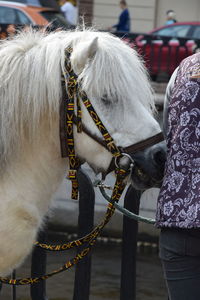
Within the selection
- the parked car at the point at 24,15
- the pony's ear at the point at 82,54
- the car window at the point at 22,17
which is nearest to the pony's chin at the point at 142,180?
the pony's ear at the point at 82,54

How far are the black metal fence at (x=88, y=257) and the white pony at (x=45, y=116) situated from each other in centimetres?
97

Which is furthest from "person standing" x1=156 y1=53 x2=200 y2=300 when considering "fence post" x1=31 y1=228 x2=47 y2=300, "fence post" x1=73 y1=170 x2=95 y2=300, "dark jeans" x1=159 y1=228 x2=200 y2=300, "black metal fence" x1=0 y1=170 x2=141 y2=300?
"fence post" x1=31 y1=228 x2=47 y2=300

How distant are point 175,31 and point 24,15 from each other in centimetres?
362

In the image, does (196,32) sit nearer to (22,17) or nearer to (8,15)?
(22,17)

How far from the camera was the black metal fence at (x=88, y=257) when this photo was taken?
419 centimetres

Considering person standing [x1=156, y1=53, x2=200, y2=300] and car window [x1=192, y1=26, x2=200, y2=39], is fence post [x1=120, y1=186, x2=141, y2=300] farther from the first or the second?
car window [x1=192, y1=26, x2=200, y2=39]

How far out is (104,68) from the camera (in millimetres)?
3059

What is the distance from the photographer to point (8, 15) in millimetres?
14734

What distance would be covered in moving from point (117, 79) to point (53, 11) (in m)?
13.2

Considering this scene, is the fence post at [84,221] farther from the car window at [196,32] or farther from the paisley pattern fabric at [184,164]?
the car window at [196,32]

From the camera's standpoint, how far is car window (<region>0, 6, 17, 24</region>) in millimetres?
14570

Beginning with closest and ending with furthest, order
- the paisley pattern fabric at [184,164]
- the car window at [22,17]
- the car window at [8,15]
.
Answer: the paisley pattern fabric at [184,164] → the car window at [8,15] → the car window at [22,17]

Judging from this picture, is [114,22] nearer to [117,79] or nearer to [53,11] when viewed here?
[53,11]

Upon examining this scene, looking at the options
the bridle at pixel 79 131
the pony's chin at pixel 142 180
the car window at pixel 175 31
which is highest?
the bridle at pixel 79 131
